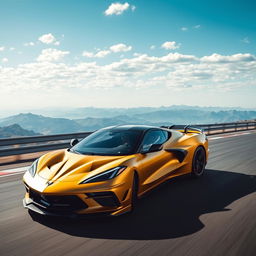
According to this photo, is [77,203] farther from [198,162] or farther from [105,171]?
[198,162]

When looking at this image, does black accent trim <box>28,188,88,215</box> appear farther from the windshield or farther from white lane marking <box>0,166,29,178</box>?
white lane marking <box>0,166,29,178</box>

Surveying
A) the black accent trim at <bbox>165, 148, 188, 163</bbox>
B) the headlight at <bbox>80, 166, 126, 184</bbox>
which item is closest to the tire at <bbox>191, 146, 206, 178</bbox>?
the black accent trim at <bbox>165, 148, 188, 163</bbox>

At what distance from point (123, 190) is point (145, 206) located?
2.81ft

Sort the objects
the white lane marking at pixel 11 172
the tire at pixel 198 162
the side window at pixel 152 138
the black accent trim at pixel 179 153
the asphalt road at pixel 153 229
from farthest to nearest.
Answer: the white lane marking at pixel 11 172
the tire at pixel 198 162
the black accent trim at pixel 179 153
the side window at pixel 152 138
the asphalt road at pixel 153 229

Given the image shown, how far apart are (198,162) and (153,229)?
322 centimetres

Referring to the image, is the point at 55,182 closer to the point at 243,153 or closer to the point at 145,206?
the point at 145,206

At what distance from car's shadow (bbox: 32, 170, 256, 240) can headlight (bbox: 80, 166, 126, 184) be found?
578 mm

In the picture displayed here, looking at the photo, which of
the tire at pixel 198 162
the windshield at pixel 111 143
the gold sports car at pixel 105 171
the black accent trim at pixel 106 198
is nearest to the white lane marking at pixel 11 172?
the gold sports car at pixel 105 171

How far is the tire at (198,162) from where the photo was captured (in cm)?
644

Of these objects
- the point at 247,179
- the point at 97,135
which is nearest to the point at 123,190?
the point at 97,135

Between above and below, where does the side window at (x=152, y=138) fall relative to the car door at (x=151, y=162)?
above

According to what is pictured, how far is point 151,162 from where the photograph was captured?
15.9 ft

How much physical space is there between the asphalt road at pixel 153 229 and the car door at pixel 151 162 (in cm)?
38

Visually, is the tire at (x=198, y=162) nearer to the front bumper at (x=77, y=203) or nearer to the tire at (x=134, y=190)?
the tire at (x=134, y=190)
